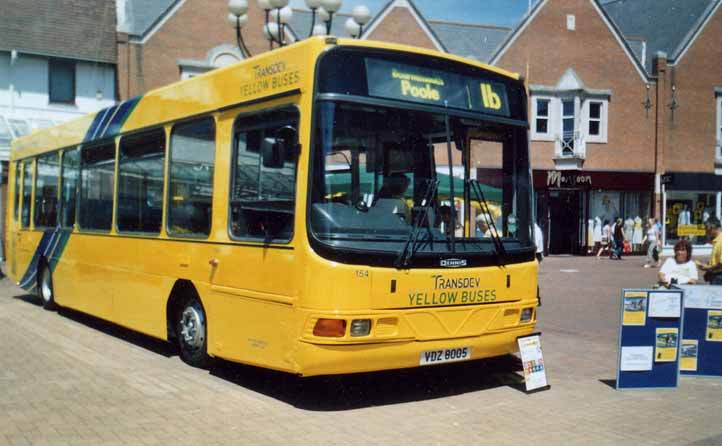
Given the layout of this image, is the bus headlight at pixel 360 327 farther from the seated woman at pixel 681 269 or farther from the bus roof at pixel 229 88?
the seated woman at pixel 681 269

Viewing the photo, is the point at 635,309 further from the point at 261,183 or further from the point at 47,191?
the point at 47,191

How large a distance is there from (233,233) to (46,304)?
7.23m

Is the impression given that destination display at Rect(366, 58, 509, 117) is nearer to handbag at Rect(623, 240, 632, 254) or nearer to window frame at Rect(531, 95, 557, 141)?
window frame at Rect(531, 95, 557, 141)

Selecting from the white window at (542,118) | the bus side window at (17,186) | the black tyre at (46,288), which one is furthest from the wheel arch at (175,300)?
the white window at (542,118)

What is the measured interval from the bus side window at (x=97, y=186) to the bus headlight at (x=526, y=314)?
5.56 meters

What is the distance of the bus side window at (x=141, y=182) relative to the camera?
30.0ft

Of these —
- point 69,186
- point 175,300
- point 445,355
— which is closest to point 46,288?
point 69,186

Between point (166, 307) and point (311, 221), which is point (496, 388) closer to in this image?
point (311, 221)

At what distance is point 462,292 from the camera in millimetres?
7164

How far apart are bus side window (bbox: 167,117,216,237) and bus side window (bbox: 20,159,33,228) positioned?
21.2 feet

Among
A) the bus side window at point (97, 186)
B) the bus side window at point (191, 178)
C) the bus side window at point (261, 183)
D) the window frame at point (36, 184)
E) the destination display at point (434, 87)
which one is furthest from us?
the window frame at point (36, 184)

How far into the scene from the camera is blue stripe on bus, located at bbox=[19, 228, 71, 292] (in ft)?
40.7

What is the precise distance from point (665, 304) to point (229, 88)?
4728 millimetres

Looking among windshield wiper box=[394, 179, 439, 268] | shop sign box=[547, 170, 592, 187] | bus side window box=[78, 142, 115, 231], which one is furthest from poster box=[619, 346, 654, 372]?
shop sign box=[547, 170, 592, 187]
